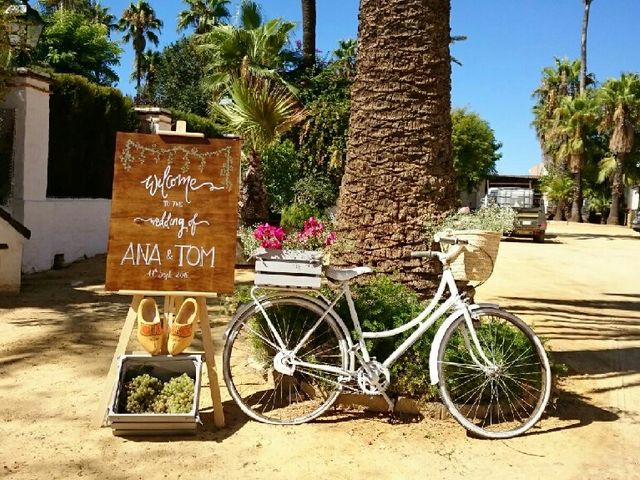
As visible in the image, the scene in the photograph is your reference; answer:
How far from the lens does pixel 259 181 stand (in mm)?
13359

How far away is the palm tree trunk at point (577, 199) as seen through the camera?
4097 centimetres

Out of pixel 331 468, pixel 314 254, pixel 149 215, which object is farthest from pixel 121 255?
pixel 331 468

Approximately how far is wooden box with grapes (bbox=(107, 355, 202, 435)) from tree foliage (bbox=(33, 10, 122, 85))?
1367 inches

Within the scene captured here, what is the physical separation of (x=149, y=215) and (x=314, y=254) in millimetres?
1047

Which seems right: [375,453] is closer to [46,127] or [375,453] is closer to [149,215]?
[149,215]

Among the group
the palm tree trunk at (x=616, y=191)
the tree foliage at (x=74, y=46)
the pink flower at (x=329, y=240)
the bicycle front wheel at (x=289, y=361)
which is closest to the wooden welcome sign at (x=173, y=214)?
the bicycle front wheel at (x=289, y=361)

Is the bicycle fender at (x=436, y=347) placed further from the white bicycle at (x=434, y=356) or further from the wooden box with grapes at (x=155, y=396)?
the wooden box with grapes at (x=155, y=396)

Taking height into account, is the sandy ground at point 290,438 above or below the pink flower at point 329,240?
below

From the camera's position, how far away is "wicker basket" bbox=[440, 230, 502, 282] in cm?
392

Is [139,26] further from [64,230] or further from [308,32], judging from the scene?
[64,230]

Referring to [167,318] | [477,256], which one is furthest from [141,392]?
[477,256]

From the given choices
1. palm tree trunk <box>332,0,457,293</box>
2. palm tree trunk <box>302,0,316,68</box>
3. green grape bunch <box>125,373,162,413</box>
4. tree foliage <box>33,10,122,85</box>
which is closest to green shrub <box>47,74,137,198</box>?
palm tree trunk <box>332,0,457,293</box>

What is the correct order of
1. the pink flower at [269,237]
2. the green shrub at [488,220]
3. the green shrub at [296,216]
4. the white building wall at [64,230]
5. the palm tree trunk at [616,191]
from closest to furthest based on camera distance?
1. the green shrub at [488,220]
2. the pink flower at [269,237]
3. the white building wall at [64,230]
4. the green shrub at [296,216]
5. the palm tree trunk at [616,191]

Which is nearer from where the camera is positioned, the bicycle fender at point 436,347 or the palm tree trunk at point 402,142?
the bicycle fender at point 436,347
